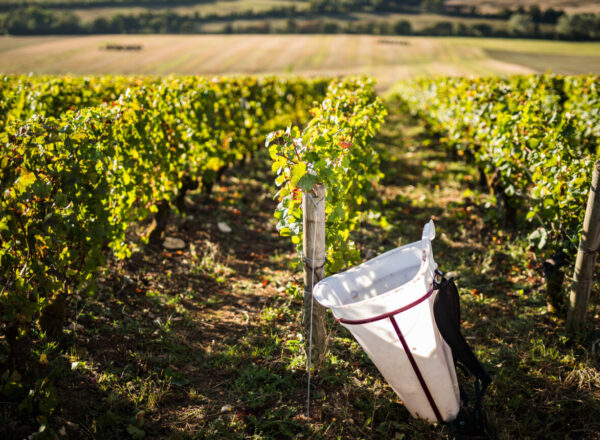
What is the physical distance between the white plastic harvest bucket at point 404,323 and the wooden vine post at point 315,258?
0.23 metres

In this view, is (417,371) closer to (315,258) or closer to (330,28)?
(315,258)

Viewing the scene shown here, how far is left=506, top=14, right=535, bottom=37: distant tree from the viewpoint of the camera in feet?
200

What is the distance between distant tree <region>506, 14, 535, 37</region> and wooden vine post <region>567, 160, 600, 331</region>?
71279 millimetres

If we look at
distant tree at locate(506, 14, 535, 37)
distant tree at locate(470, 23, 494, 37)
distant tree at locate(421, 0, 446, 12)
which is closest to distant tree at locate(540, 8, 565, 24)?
distant tree at locate(506, 14, 535, 37)

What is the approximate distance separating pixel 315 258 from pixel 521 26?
73795 mm

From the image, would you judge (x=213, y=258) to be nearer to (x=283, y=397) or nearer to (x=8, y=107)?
(x=283, y=397)

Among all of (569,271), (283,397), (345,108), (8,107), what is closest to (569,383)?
(569,271)

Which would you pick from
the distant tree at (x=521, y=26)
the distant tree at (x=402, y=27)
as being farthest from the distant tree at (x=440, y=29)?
the distant tree at (x=521, y=26)

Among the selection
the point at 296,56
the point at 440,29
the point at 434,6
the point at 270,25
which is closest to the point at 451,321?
the point at 296,56

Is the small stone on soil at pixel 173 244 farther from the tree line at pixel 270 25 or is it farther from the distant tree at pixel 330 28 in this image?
the distant tree at pixel 330 28

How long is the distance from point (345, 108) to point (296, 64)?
41957mm

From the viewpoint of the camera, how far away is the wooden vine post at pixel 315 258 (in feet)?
8.03

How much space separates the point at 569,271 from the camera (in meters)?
4.03

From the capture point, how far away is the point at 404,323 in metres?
2.08
